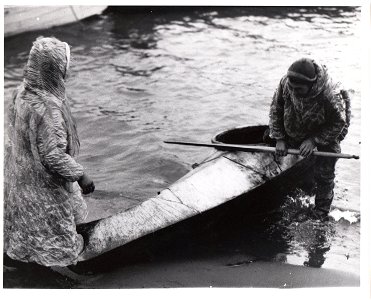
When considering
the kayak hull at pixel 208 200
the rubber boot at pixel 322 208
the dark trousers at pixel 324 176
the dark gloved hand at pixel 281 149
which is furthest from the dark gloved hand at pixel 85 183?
the rubber boot at pixel 322 208

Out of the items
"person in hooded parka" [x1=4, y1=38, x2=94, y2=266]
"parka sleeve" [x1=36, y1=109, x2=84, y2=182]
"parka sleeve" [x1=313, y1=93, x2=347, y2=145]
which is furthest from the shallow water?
"parka sleeve" [x1=36, y1=109, x2=84, y2=182]

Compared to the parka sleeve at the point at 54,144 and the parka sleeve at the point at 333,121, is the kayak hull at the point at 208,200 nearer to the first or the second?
the parka sleeve at the point at 333,121

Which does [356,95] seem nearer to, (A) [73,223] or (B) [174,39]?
(B) [174,39]

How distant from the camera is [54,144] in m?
2.96

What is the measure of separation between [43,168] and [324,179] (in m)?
2.50

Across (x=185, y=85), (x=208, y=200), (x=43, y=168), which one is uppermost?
(x=43, y=168)

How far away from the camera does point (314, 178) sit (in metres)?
4.73

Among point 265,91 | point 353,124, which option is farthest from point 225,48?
point 353,124

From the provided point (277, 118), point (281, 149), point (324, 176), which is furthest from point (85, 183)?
point (324, 176)

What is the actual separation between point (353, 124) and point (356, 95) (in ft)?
2.67

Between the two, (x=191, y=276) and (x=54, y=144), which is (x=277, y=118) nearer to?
(x=191, y=276)

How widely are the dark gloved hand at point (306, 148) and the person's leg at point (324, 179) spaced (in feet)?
0.56

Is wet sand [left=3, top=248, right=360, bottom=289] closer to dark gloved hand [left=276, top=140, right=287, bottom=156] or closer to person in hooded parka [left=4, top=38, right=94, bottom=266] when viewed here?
person in hooded parka [left=4, top=38, right=94, bottom=266]

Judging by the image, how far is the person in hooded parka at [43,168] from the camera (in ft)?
9.61
